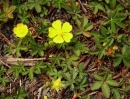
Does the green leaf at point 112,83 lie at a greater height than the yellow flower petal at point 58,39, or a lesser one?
lesser

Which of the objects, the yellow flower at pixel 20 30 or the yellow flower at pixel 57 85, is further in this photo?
the yellow flower at pixel 20 30

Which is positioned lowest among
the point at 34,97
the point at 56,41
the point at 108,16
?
the point at 34,97

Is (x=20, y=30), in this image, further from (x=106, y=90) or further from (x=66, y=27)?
(x=106, y=90)

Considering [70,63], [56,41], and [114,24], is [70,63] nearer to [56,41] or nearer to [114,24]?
[56,41]

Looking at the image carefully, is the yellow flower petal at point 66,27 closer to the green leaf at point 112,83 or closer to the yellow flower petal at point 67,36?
the yellow flower petal at point 67,36

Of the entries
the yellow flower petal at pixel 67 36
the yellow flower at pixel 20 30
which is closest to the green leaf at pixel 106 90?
the yellow flower petal at pixel 67 36

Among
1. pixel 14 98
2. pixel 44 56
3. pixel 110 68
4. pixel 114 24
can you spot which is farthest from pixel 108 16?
pixel 14 98

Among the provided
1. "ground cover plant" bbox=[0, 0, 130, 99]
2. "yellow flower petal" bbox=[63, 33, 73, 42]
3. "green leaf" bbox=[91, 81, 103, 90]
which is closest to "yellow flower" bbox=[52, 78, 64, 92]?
"ground cover plant" bbox=[0, 0, 130, 99]

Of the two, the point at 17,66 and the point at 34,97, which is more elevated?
the point at 17,66
